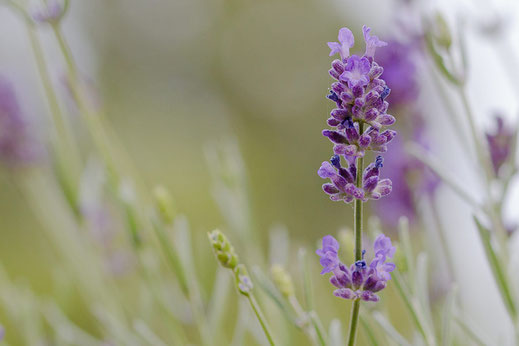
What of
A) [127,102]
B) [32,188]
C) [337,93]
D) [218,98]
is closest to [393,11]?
[337,93]

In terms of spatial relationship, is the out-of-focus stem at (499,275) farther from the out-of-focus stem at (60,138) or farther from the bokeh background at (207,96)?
the bokeh background at (207,96)

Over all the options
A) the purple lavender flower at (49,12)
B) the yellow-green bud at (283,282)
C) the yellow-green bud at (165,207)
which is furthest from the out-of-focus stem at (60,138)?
the yellow-green bud at (283,282)

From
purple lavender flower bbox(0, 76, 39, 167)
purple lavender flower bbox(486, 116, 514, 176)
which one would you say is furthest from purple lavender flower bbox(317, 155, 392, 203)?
purple lavender flower bbox(0, 76, 39, 167)

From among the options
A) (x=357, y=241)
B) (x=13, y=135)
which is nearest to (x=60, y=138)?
(x=13, y=135)

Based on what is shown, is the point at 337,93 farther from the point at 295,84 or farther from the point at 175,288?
the point at 295,84

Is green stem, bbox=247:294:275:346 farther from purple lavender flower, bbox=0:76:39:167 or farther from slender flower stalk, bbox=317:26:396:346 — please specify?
purple lavender flower, bbox=0:76:39:167

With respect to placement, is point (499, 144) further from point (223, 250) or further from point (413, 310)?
point (223, 250)
